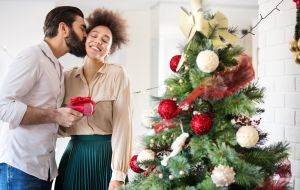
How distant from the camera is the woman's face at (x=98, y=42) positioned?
163 centimetres

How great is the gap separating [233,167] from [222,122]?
5.3 inches

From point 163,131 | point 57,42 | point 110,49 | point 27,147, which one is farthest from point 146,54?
point 163,131

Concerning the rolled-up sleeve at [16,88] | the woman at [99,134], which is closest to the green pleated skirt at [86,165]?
the woman at [99,134]

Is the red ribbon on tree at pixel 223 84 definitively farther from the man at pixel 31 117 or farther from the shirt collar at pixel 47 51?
the shirt collar at pixel 47 51

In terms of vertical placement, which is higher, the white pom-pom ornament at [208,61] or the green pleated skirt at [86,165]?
the white pom-pom ornament at [208,61]

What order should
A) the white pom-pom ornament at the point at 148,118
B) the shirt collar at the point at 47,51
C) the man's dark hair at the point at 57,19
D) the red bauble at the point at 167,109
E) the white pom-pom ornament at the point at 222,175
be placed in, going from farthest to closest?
1. the man's dark hair at the point at 57,19
2. the shirt collar at the point at 47,51
3. the white pom-pom ornament at the point at 148,118
4. the red bauble at the point at 167,109
5. the white pom-pom ornament at the point at 222,175

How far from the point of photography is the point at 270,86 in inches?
66.9

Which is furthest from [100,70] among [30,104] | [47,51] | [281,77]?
[281,77]

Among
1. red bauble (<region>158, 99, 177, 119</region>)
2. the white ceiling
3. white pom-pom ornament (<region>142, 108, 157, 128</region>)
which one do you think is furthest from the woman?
the white ceiling

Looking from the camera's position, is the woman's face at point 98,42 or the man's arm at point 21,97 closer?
the man's arm at point 21,97

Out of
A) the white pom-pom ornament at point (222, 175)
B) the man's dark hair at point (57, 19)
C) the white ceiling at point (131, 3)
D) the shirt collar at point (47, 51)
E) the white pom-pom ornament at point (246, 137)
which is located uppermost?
the white ceiling at point (131, 3)

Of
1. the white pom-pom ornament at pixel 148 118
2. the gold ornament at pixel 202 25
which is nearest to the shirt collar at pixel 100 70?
the white pom-pom ornament at pixel 148 118

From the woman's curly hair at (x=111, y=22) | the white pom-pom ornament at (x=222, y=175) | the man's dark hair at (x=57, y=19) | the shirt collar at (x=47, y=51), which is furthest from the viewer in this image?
the woman's curly hair at (x=111, y=22)

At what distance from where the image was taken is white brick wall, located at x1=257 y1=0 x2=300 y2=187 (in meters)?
1.52
